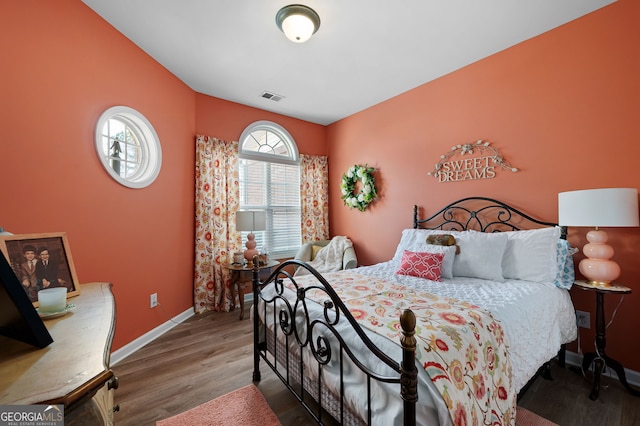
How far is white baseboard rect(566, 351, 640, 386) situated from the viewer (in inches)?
79.1

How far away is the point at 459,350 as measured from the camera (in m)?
1.17

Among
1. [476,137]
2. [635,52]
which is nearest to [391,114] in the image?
[476,137]

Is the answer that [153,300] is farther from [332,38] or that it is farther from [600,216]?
[600,216]

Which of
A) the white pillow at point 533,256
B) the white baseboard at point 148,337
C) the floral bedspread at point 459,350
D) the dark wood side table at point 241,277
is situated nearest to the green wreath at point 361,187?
the dark wood side table at point 241,277

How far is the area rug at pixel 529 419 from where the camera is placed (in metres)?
1.63

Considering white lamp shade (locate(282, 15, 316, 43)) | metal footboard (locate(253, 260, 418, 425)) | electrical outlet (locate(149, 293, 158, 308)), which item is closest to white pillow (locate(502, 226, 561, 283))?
metal footboard (locate(253, 260, 418, 425))

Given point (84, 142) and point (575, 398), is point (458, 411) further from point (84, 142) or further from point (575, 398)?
point (84, 142)

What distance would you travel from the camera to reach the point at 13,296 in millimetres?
723

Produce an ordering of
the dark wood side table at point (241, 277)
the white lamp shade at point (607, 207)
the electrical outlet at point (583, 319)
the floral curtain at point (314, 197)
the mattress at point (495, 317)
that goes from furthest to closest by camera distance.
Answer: the floral curtain at point (314, 197)
the dark wood side table at point (241, 277)
the electrical outlet at point (583, 319)
the white lamp shade at point (607, 207)
the mattress at point (495, 317)

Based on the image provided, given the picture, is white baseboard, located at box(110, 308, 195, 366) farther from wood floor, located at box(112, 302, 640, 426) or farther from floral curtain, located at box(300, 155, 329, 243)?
floral curtain, located at box(300, 155, 329, 243)

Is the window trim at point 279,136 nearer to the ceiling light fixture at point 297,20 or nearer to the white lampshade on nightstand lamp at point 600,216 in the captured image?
the ceiling light fixture at point 297,20

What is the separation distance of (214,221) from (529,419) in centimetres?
349

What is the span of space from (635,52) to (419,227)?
2.24 metres

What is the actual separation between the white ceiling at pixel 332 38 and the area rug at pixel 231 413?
2.89 m
